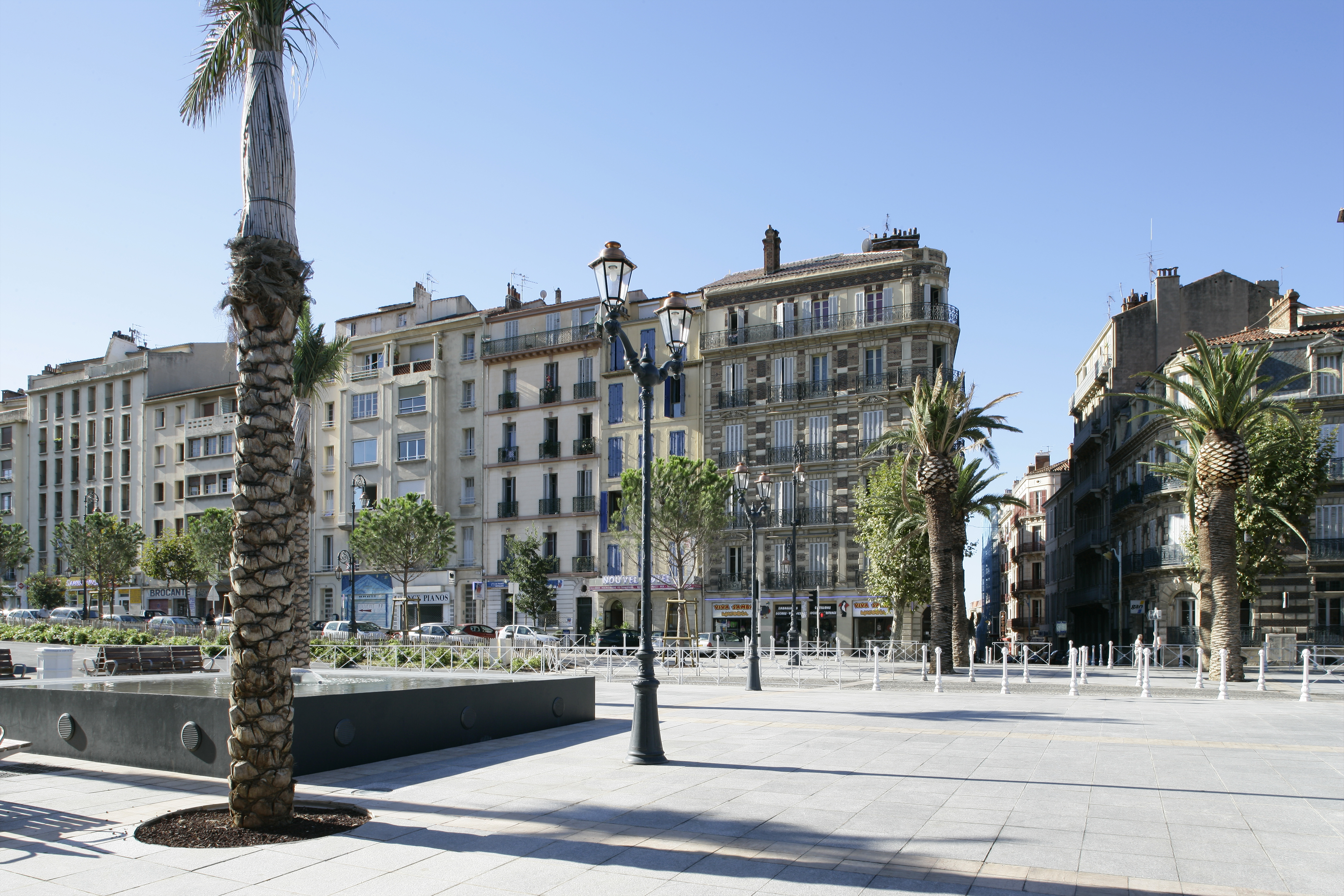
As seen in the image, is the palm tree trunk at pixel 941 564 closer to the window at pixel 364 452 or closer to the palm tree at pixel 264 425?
the palm tree at pixel 264 425

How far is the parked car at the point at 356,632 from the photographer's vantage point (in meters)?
34.4

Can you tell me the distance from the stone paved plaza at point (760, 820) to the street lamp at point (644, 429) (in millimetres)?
400

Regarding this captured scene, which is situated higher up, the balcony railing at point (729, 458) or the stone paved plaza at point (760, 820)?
the balcony railing at point (729, 458)

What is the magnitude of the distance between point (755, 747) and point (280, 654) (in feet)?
21.4

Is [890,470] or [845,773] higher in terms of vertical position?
[890,470]

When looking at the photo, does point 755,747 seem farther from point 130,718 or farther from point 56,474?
point 56,474

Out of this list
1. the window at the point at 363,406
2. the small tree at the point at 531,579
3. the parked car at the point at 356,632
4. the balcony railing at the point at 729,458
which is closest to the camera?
the parked car at the point at 356,632

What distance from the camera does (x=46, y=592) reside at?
62500 mm

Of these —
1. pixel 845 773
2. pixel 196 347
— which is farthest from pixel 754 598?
pixel 196 347

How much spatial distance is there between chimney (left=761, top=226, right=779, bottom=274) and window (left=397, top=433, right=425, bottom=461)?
2145cm

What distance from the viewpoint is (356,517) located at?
2005 inches

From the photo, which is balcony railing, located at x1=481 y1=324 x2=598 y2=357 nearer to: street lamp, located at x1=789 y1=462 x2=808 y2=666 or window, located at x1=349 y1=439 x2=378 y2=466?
window, located at x1=349 y1=439 x2=378 y2=466

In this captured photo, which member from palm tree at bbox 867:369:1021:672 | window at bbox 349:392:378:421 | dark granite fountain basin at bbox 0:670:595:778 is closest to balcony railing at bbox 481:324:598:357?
window at bbox 349:392:378:421

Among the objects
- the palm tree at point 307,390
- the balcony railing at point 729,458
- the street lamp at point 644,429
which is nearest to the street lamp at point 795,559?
the balcony railing at point 729,458
